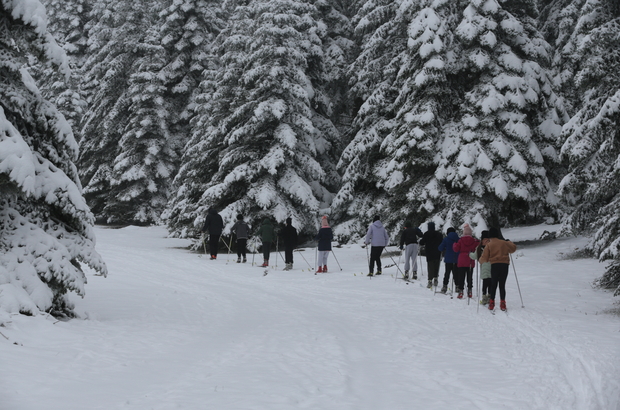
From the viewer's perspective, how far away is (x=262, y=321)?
9453 millimetres

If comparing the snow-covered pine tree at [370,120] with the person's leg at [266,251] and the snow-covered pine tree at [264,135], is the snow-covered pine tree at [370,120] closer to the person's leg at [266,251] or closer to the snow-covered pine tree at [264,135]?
the snow-covered pine tree at [264,135]

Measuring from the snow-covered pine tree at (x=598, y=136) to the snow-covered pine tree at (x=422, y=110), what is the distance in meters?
4.53

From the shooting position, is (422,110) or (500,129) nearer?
(500,129)

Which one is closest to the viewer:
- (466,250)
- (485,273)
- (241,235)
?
(485,273)

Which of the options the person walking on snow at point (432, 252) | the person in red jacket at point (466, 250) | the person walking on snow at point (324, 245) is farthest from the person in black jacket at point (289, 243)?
the person in red jacket at point (466, 250)

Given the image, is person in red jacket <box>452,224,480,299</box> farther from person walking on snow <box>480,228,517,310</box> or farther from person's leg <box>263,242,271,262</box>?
person's leg <box>263,242,271,262</box>

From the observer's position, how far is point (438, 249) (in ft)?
45.4

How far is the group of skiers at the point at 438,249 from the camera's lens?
433 inches

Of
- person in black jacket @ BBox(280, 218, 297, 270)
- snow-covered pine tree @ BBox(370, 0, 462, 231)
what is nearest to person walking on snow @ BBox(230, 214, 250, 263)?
person in black jacket @ BBox(280, 218, 297, 270)

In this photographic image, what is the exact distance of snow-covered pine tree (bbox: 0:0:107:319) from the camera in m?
7.08

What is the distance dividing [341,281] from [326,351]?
7.80 m

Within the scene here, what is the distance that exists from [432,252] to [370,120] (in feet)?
30.4

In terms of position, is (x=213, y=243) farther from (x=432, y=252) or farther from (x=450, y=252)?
(x=450, y=252)

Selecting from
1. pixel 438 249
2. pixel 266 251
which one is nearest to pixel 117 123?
pixel 266 251
